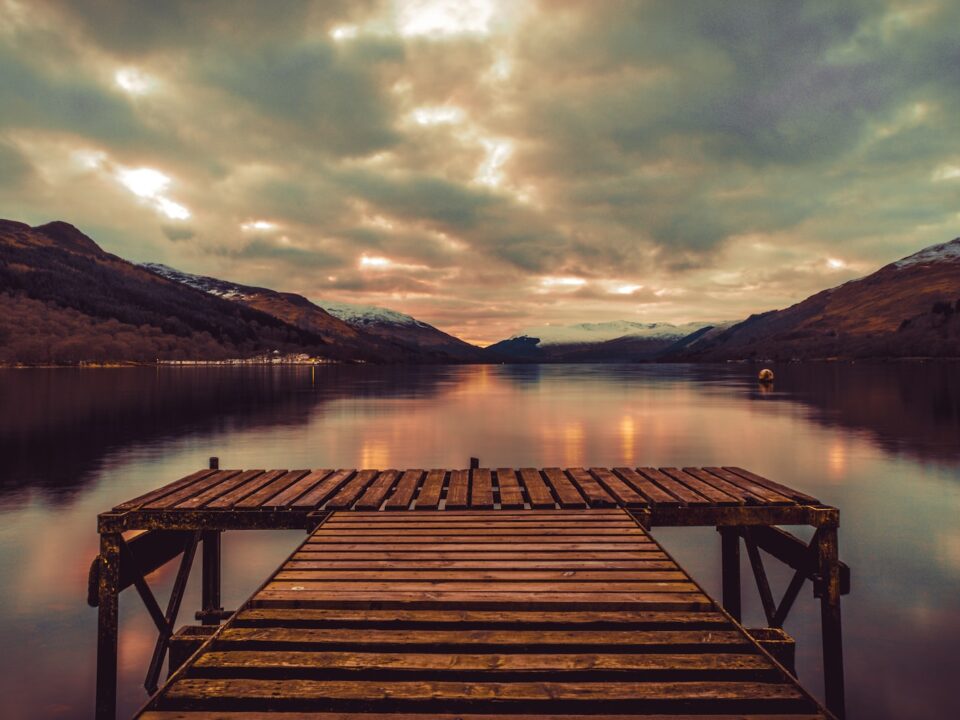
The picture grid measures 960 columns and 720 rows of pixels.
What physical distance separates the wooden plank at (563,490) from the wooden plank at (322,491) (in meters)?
4.98

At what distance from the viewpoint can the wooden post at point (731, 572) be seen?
571 inches

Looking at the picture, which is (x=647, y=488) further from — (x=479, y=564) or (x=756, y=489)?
(x=479, y=564)

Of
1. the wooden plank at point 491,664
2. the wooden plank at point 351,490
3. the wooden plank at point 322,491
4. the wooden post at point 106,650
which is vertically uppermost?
the wooden plank at point 322,491

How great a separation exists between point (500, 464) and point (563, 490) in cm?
2423

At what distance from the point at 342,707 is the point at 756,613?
44.2ft

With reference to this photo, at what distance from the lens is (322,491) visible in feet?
41.9

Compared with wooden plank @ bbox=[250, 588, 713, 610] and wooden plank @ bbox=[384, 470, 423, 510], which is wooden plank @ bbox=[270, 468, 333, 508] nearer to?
wooden plank @ bbox=[384, 470, 423, 510]

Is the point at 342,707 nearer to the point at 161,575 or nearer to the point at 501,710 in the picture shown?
the point at 501,710

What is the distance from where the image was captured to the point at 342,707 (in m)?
5.26

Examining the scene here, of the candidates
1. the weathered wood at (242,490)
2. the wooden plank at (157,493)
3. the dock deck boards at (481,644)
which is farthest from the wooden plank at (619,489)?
the wooden plank at (157,493)

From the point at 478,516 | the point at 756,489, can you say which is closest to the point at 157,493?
the point at 478,516

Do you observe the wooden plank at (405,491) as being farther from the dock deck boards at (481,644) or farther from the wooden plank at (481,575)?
the wooden plank at (481,575)

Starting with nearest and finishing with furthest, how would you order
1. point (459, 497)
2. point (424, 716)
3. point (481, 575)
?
1. point (424, 716)
2. point (481, 575)
3. point (459, 497)

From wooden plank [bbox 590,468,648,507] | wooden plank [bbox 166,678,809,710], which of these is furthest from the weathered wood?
wooden plank [bbox 590,468,648,507]
